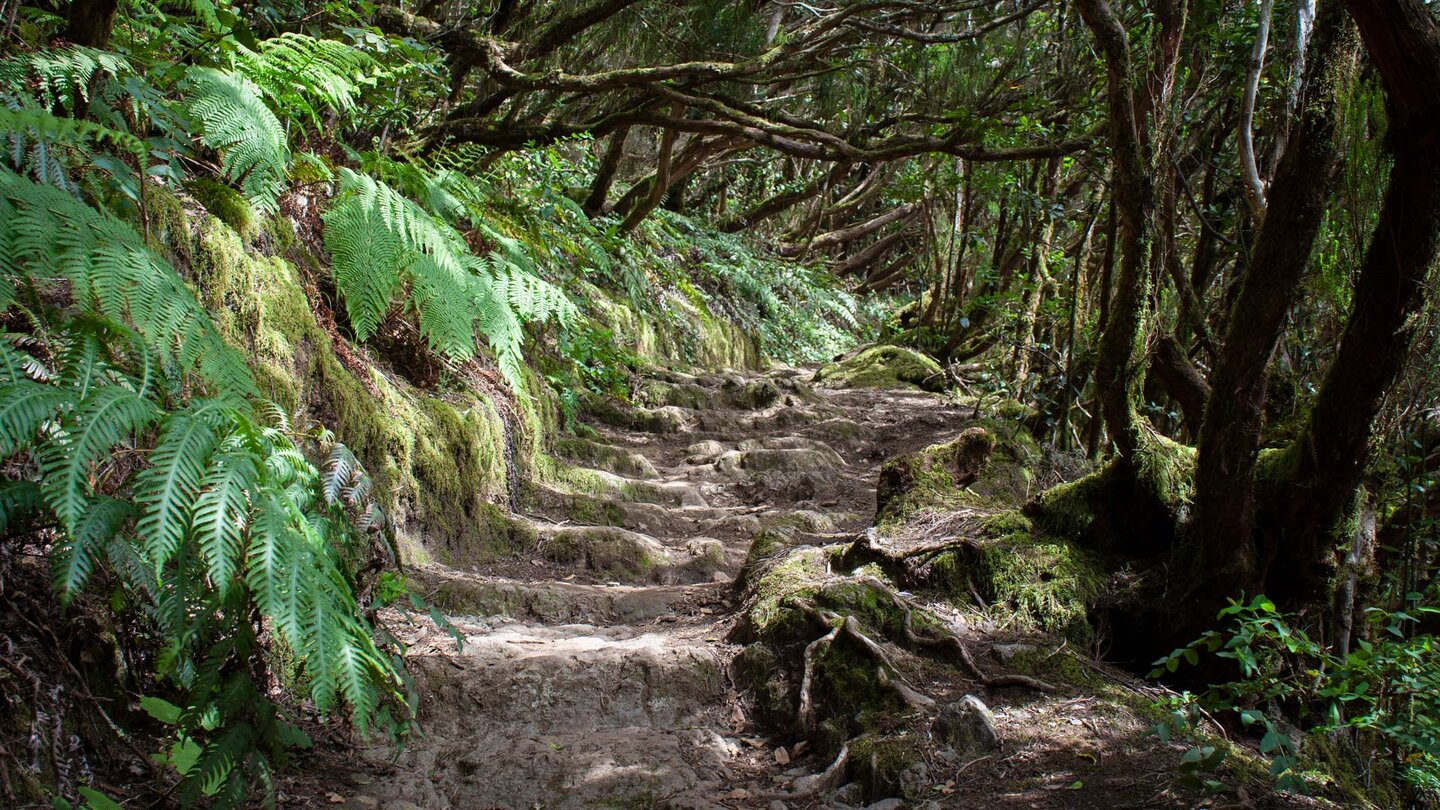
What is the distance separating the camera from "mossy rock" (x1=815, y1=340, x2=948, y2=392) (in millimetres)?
11125

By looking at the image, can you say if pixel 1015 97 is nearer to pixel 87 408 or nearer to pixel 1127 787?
pixel 1127 787

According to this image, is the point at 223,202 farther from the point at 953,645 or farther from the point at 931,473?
the point at 931,473

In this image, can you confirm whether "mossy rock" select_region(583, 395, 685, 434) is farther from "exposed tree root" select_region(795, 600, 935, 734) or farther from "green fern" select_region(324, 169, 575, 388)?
"exposed tree root" select_region(795, 600, 935, 734)

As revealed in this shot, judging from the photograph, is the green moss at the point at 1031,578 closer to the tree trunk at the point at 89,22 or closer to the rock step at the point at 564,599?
the rock step at the point at 564,599

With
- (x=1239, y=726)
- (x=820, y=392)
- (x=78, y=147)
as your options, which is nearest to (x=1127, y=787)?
(x=1239, y=726)

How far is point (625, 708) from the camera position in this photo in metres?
3.10

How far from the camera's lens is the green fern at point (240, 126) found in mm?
2844

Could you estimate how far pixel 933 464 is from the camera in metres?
4.91

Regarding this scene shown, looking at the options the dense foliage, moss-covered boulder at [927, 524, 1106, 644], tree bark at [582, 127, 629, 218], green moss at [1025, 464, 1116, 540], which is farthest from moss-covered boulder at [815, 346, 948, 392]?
moss-covered boulder at [927, 524, 1106, 644]

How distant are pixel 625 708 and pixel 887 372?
891 centimetres

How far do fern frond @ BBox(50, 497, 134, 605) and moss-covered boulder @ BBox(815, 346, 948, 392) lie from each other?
9831mm

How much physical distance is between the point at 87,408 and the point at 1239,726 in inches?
138

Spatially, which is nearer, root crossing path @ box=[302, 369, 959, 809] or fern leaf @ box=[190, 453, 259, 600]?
fern leaf @ box=[190, 453, 259, 600]

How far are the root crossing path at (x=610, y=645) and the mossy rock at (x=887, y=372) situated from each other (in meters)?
4.39
